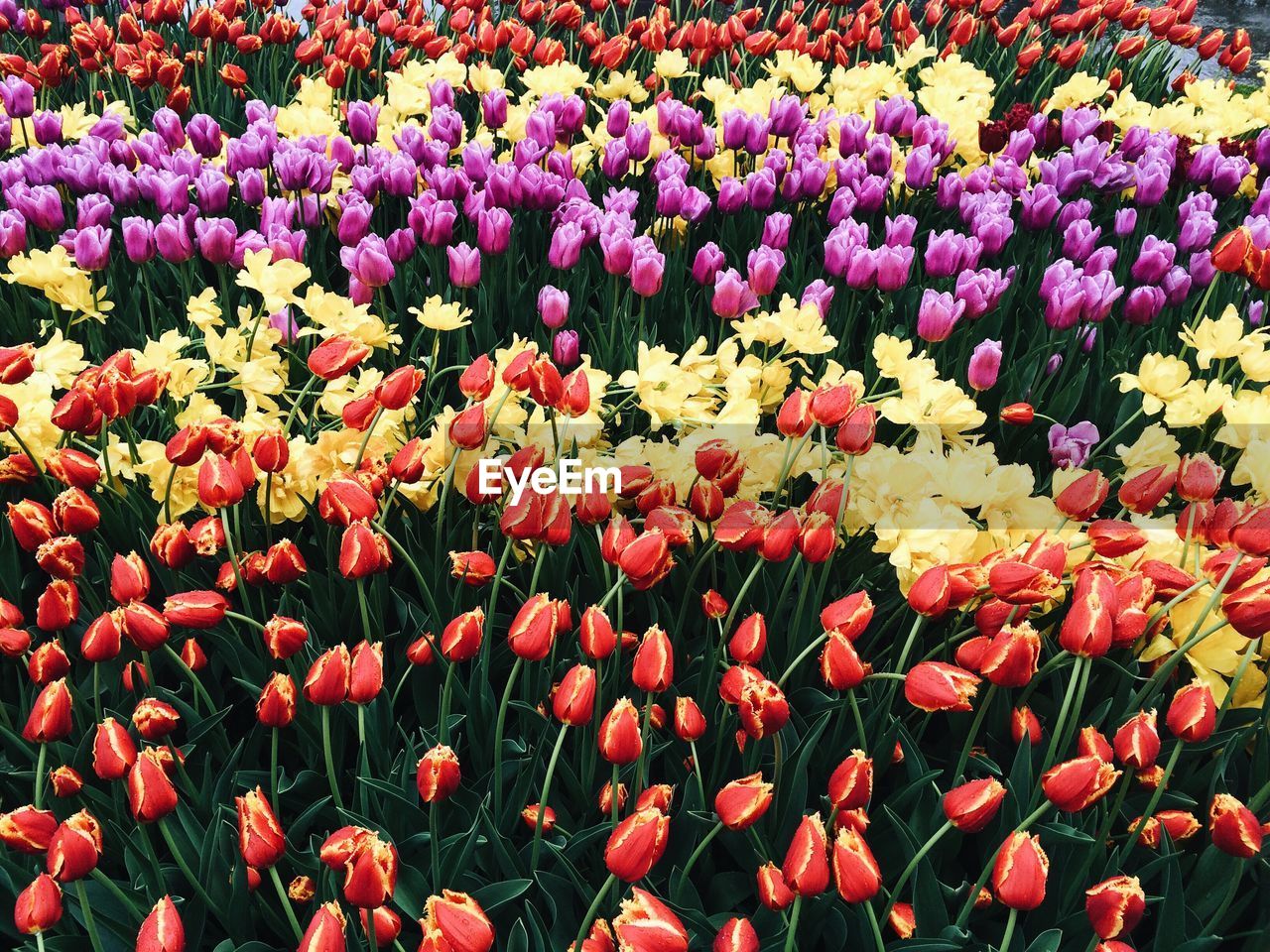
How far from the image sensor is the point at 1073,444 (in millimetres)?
1955

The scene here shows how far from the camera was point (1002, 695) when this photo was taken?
1486mm

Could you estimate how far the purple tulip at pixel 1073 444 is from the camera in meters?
1.96

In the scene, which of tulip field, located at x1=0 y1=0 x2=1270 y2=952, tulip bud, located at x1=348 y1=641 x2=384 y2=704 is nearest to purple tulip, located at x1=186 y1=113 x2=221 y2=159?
tulip field, located at x1=0 y1=0 x2=1270 y2=952

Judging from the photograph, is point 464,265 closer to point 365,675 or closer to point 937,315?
point 937,315

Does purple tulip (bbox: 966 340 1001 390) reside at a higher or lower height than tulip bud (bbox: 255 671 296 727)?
higher

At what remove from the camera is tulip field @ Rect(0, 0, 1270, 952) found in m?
1.17

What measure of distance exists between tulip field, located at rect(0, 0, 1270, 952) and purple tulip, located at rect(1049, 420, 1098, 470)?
2 cm

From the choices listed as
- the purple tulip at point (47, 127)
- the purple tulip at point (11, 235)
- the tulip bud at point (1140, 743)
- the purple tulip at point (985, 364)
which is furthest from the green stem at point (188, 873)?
the purple tulip at point (47, 127)

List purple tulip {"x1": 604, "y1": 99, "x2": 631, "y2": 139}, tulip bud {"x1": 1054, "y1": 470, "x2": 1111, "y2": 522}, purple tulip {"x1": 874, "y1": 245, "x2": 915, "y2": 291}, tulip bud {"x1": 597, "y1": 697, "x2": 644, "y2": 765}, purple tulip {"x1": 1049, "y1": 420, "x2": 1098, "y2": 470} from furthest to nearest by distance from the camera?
purple tulip {"x1": 604, "y1": 99, "x2": 631, "y2": 139}
purple tulip {"x1": 874, "y1": 245, "x2": 915, "y2": 291}
purple tulip {"x1": 1049, "y1": 420, "x2": 1098, "y2": 470}
tulip bud {"x1": 1054, "y1": 470, "x2": 1111, "y2": 522}
tulip bud {"x1": 597, "y1": 697, "x2": 644, "y2": 765}

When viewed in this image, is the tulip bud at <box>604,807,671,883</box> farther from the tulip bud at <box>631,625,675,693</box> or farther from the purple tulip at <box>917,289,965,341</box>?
the purple tulip at <box>917,289,965,341</box>

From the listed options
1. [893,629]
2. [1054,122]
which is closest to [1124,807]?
[893,629]

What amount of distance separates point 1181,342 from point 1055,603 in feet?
4.55

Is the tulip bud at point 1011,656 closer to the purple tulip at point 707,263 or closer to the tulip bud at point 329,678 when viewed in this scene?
the tulip bud at point 329,678

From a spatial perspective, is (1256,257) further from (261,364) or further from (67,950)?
(67,950)
